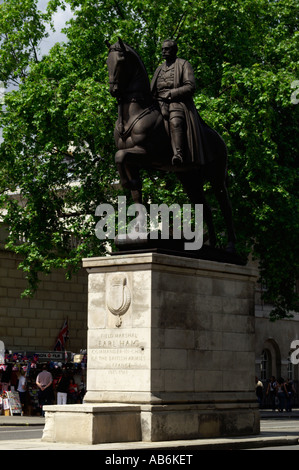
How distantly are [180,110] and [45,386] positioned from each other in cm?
1648

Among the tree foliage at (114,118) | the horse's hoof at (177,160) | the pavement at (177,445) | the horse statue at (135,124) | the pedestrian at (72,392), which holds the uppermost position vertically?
the tree foliage at (114,118)

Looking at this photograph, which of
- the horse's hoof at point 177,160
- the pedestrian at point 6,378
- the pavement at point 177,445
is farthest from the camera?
the pedestrian at point 6,378

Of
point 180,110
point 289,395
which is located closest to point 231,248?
point 180,110

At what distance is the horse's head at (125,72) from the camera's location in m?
17.4

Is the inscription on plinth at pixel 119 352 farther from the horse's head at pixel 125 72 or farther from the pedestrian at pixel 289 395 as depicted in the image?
the pedestrian at pixel 289 395

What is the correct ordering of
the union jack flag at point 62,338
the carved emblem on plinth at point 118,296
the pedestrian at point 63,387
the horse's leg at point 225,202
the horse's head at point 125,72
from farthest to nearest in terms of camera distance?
the union jack flag at point 62,338
the pedestrian at point 63,387
the horse's leg at point 225,202
the horse's head at point 125,72
the carved emblem on plinth at point 118,296

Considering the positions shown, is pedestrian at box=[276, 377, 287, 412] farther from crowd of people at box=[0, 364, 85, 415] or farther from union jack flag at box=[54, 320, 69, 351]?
crowd of people at box=[0, 364, 85, 415]

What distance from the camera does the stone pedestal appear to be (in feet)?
51.9

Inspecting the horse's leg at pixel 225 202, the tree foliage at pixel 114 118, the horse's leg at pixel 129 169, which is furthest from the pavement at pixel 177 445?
the tree foliage at pixel 114 118

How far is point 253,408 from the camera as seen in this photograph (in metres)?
18.6

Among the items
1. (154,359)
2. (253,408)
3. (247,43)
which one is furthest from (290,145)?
(154,359)

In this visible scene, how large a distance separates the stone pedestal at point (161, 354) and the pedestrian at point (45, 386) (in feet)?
47.9

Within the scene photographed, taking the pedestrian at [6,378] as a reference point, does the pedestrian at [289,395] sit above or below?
below

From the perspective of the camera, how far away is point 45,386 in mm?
32062
